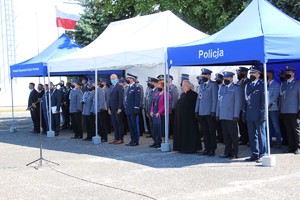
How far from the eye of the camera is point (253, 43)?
8.44 m

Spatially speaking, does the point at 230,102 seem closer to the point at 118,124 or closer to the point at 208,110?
the point at 208,110

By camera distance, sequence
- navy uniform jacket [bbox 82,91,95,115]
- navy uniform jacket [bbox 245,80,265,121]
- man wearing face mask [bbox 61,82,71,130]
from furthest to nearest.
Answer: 1. man wearing face mask [bbox 61,82,71,130]
2. navy uniform jacket [bbox 82,91,95,115]
3. navy uniform jacket [bbox 245,80,265,121]

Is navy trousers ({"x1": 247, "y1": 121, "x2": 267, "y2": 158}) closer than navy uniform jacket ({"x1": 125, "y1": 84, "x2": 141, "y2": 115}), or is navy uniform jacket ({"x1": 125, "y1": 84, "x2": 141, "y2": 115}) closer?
navy trousers ({"x1": 247, "y1": 121, "x2": 267, "y2": 158})

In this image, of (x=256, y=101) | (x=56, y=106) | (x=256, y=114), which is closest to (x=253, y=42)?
(x=256, y=101)

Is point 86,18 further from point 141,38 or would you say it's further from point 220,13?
point 141,38

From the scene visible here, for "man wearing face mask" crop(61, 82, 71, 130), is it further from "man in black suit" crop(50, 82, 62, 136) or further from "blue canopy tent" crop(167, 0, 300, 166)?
"blue canopy tent" crop(167, 0, 300, 166)

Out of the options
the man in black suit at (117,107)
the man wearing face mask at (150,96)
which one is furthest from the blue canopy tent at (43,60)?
the man wearing face mask at (150,96)

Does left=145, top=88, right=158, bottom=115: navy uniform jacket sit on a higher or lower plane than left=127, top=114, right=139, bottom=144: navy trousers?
higher

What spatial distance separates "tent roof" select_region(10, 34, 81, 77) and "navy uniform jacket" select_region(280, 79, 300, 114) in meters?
8.44

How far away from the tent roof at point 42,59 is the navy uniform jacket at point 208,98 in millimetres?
7060

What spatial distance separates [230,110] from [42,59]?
856cm

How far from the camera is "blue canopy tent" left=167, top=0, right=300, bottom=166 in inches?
330

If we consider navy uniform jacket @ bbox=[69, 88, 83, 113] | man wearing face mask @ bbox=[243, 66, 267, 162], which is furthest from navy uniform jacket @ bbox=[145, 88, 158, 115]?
man wearing face mask @ bbox=[243, 66, 267, 162]

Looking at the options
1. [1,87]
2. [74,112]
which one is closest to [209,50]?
[74,112]
